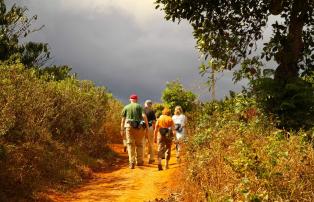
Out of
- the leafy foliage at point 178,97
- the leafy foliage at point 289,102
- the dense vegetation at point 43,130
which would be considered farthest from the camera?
the leafy foliage at point 178,97

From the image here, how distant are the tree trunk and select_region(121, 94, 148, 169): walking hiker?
5.18 m

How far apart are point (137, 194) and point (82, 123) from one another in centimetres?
600

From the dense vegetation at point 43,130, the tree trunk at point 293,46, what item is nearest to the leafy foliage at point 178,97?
the dense vegetation at point 43,130

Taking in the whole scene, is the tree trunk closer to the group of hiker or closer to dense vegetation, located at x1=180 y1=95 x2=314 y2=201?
the group of hiker

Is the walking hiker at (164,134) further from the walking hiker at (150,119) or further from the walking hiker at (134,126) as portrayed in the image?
the walking hiker at (150,119)

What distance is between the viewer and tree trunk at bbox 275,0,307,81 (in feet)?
60.3

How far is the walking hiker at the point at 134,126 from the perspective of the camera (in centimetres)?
1596

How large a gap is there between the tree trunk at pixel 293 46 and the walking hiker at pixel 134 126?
17.0 feet

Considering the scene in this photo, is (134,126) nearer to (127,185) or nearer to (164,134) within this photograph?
(164,134)

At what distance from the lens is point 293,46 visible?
61.1 feet

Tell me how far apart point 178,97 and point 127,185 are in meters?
16.1

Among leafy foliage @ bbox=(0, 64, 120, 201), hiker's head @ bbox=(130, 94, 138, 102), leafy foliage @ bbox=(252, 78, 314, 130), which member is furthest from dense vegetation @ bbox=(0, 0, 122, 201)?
leafy foliage @ bbox=(252, 78, 314, 130)

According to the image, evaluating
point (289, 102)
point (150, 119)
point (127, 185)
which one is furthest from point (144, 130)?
point (289, 102)

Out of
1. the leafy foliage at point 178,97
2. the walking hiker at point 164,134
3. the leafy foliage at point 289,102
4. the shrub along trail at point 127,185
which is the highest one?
the leafy foliage at point 178,97
